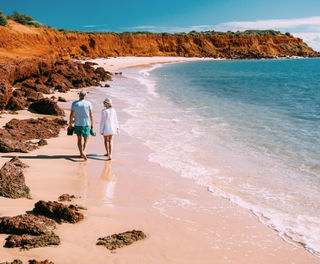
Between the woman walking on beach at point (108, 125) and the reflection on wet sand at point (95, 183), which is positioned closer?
the reflection on wet sand at point (95, 183)

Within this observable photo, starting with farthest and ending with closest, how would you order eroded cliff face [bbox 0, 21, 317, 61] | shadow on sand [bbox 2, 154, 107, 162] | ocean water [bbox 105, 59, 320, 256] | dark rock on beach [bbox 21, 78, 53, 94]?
eroded cliff face [bbox 0, 21, 317, 61]
dark rock on beach [bbox 21, 78, 53, 94]
shadow on sand [bbox 2, 154, 107, 162]
ocean water [bbox 105, 59, 320, 256]

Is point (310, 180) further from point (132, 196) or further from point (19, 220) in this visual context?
point (19, 220)

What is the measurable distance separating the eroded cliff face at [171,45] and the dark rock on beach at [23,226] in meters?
44.9

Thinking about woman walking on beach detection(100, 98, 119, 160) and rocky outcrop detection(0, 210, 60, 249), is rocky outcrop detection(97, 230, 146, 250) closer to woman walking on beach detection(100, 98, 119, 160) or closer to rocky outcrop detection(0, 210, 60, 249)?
rocky outcrop detection(0, 210, 60, 249)

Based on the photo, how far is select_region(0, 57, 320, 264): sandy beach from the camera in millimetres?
3932

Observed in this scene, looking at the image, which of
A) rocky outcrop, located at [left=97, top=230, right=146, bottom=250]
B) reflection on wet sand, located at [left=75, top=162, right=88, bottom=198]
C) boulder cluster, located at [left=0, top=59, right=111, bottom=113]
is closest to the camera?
rocky outcrop, located at [left=97, top=230, right=146, bottom=250]

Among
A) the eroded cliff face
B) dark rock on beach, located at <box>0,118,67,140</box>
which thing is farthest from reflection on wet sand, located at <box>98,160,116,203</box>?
the eroded cliff face

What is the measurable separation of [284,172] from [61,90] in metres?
14.0

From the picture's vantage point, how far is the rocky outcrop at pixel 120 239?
404cm

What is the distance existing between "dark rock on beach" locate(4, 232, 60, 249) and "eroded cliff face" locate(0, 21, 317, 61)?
45203mm

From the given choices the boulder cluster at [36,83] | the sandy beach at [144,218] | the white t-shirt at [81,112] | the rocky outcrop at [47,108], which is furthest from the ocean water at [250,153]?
the boulder cluster at [36,83]

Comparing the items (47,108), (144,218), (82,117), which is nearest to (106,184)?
(144,218)

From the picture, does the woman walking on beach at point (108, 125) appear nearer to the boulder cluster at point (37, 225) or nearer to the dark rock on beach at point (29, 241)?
the boulder cluster at point (37, 225)

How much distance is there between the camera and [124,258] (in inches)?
150
